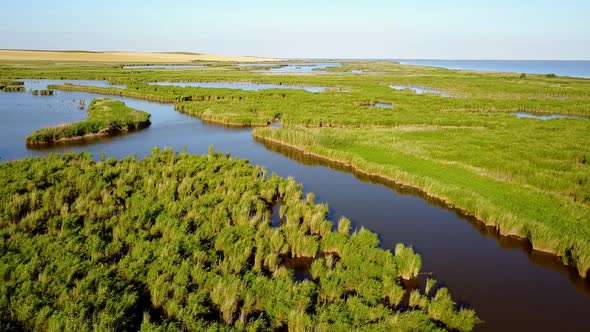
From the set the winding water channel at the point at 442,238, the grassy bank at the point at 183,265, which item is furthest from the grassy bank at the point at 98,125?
the grassy bank at the point at 183,265

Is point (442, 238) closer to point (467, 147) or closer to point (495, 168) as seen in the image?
point (495, 168)

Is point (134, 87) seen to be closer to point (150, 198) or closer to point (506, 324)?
point (150, 198)

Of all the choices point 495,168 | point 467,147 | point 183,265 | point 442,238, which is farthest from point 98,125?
point 495,168

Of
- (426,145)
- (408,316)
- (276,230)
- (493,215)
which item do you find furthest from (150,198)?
Result: (426,145)

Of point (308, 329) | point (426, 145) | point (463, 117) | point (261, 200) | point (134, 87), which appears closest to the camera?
point (308, 329)

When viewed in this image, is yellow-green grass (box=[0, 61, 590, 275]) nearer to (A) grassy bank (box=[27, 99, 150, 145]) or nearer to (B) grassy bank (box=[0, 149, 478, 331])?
(B) grassy bank (box=[0, 149, 478, 331])

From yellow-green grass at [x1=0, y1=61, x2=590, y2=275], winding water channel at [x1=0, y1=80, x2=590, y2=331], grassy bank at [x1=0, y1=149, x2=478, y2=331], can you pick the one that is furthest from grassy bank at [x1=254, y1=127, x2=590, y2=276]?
grassy bank at [x1=0, y1=149, x2=478, y2=331]

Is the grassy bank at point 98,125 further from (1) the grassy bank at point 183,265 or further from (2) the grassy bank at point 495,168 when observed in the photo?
(1) the grassy bank at point 183,265
